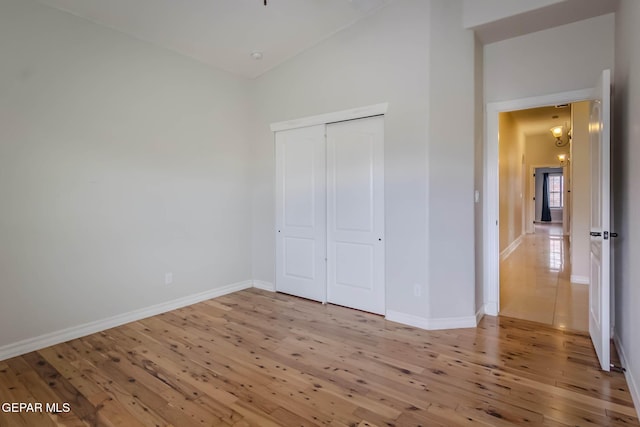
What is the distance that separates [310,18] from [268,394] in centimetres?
342

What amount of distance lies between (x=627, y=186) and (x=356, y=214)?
224 cm

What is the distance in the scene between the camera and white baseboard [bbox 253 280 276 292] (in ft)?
15.1

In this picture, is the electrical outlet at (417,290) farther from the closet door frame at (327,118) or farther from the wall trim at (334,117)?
the wall trim at (334,117)

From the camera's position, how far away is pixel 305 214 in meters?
4.23

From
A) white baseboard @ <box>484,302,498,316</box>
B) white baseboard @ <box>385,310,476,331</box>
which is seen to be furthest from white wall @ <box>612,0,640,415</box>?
white baseboard @ <box>385,310,476,331</box>

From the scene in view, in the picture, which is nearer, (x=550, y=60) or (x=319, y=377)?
(x=319, y=377)

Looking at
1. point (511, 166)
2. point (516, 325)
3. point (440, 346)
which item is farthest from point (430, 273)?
point (511, 166)

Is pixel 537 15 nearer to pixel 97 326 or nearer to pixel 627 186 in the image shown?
pixel 627 186

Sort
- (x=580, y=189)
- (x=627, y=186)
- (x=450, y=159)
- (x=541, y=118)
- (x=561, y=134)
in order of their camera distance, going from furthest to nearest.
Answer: (x=561, y=134)
(x=541, y=118)
(x=580, y=189)
(x=450, y=159)
(x=627, y=186)

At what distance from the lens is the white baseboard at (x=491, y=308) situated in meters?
3.57

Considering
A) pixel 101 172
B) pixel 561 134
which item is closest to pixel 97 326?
pixel 101 172

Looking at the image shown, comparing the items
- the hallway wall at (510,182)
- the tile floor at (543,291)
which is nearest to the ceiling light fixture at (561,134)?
the hallway wall at (510,182)

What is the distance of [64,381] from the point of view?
2.39 m

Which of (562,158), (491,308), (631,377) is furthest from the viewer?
(562,158)
